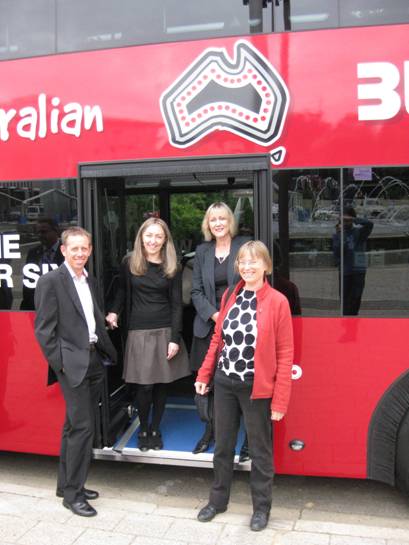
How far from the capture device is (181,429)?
413cm

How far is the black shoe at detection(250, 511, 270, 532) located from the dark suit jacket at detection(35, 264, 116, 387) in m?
1.29

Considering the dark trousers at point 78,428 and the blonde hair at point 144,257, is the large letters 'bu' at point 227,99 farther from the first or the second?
the dark trousers at point 78,428

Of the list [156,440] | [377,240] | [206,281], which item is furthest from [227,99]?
[156,440]

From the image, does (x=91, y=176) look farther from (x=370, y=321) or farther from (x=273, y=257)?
(x=370, y=321)

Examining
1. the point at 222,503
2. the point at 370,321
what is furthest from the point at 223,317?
the point at 222,503

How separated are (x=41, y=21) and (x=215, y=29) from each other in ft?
3.77

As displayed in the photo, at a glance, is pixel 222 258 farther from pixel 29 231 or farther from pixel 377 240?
pixel 29 231

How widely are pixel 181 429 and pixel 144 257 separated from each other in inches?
55.3

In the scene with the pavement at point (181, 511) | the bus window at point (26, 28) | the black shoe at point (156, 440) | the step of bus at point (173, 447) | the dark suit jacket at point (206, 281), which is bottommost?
the pavement at point (181, 511)

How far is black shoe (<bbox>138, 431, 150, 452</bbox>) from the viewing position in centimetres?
371

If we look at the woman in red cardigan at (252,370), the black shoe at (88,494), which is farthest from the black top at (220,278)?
the black shoe at (88,494)

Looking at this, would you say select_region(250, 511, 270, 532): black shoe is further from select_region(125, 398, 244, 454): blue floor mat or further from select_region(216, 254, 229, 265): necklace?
select_region(216, 254, 229, 265): necklace

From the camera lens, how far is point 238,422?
3.20 m

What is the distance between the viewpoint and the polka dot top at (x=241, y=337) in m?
3.01
